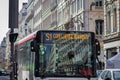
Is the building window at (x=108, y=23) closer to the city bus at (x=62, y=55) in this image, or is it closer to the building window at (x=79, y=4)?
the building window at (x=79, y=4)

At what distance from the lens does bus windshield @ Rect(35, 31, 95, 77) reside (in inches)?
690

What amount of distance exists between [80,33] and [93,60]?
3.81 feet

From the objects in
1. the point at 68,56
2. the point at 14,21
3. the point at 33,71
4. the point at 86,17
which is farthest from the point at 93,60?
the point at 86,17

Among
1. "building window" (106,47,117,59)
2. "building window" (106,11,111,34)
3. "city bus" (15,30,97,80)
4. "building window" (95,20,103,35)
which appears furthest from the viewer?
"building window" (95,20,103,35)

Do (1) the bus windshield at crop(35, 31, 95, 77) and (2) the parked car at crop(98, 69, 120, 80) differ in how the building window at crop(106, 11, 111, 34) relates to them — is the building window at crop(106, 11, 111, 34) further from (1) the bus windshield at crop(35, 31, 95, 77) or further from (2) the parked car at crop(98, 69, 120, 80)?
(1) the bus windshield at crop(35, 31, 95, 77)

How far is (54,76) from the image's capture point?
17.4 m

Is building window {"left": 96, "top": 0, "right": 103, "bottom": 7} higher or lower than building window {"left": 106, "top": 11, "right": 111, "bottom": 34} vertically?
higher

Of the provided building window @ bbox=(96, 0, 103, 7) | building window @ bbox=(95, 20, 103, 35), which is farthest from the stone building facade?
building window @ bbox=(96, 0, 103, 7)

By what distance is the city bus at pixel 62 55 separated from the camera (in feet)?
57.4

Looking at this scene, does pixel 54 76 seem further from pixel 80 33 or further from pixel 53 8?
pixel 53 8

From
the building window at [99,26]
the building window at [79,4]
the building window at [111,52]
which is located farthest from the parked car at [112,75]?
the building window at [79,4]

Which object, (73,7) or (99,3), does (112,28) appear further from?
A: (73,7)

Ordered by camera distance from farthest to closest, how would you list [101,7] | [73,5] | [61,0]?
[61,0] < [73,5] < [101,7]

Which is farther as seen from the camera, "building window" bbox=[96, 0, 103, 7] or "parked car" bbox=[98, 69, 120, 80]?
"building window" bbox=[96, 0, 103, 7]
